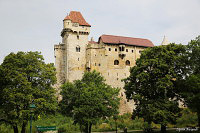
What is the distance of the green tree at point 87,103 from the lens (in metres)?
35.3

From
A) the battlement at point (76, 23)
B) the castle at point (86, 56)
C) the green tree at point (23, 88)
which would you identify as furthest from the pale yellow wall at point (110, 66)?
the green tree at point (23, 88)

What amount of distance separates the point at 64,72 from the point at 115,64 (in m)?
15.7

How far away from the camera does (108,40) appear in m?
74.9

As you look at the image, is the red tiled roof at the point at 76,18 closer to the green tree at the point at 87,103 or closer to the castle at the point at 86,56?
the castle at the point at 86,56

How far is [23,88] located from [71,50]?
3715 cm

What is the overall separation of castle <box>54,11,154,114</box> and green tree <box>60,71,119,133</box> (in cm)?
2661

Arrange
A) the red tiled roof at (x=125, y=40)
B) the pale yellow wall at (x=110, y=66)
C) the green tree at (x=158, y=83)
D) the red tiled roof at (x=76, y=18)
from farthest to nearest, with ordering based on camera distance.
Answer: the red tiled roof at (x=125, y=40), the red tiled roof at (x=76, y=18), the pale yellow wall at (x=110, y=66), the green tree at (x=158, y=83)

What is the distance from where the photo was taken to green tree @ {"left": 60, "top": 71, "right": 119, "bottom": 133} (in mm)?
35281

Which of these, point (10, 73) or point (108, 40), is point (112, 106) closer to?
point (10, 73)

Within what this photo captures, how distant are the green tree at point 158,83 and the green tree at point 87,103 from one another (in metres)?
3.73

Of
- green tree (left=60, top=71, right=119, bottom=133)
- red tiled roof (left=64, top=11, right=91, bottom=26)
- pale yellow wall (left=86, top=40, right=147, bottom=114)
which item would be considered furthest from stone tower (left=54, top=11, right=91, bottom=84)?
green tree (left=60, top=71, right=119, bottom=133)

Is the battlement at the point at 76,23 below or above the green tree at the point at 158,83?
above

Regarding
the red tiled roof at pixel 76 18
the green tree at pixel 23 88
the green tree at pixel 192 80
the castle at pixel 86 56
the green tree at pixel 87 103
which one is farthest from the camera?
the red tiled roof at pixel 76 18

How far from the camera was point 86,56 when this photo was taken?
70312mm
